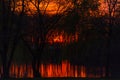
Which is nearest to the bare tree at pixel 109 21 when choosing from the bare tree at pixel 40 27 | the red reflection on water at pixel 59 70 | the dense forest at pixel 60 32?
the dense forest at pixel 60 32

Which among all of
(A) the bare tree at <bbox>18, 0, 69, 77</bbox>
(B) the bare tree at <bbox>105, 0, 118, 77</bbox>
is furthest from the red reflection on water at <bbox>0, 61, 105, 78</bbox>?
(A) the bare tree at <bbox>18, 0, 69, 77</bbox>

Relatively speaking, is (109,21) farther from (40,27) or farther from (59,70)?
(59,70)

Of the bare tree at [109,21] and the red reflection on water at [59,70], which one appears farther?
the red reflection on water at [59,70]

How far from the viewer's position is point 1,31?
34.6 m

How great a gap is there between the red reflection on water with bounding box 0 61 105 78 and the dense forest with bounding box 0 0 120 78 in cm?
56

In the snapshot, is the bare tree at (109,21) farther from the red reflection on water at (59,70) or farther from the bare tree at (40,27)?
the bare tree at (40,27)

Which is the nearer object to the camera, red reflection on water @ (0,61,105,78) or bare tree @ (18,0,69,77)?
bare tree @ (18,0,69,77)

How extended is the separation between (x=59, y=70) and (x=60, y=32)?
5391mm

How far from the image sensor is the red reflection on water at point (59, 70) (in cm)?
4069

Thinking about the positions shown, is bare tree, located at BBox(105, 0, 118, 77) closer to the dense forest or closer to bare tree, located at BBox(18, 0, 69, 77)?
the dense forest

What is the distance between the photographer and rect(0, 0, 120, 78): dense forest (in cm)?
3534

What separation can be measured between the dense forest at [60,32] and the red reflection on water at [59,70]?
1.84 feet

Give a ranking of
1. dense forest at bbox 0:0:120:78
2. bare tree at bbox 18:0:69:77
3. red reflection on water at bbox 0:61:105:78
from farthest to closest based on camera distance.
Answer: red reflection on water at bbox 0:61:105:78, bare tree at bbox 18:0:69:77, dense forest at bbox 0:0:120:78

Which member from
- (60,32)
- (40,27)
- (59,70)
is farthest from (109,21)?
(59,70)
